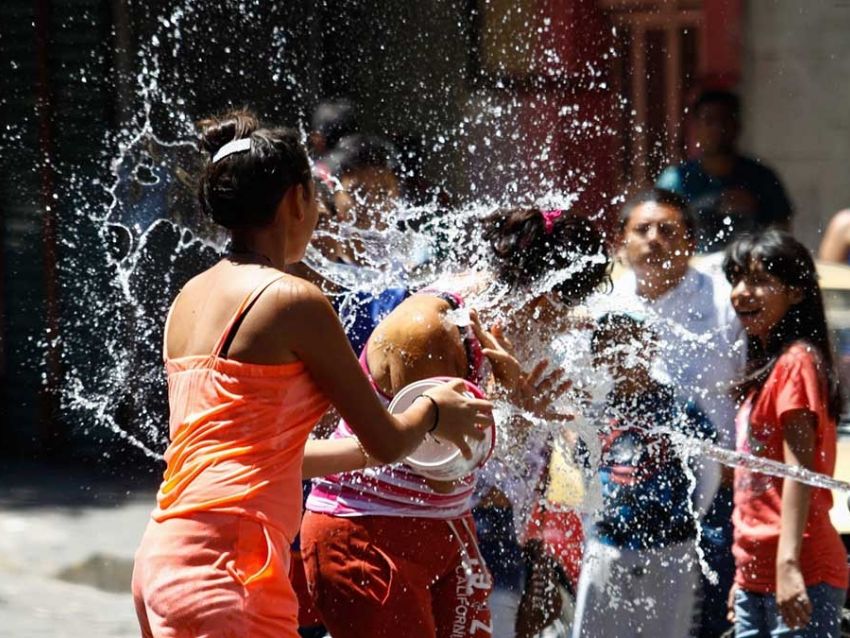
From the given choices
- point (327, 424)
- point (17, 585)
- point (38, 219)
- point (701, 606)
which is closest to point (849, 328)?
point (701, 606)

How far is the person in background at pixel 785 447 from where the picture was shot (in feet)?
13.8

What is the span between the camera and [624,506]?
4.49 m

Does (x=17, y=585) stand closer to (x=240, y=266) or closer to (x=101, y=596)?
(x=101, y=596)

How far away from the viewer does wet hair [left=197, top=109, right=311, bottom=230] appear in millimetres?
2738

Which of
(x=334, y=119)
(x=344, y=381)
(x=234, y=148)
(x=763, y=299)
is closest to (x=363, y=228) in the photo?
(x=763, y=299)

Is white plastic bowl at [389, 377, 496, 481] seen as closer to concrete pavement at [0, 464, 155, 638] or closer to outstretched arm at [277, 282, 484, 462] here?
outstretched arm at [277, 282, 484, 462]

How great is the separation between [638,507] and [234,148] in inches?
83.7

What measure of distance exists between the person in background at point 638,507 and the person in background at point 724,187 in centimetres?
168

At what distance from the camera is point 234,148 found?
276 cm

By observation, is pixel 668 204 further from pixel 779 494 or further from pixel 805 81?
pixel 805 81

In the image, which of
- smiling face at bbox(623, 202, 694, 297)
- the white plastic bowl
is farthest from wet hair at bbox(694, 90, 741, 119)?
the white plastic bowl

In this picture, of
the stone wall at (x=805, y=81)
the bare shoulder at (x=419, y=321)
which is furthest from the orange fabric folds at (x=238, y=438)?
the stone wall at (x=805, y=81)

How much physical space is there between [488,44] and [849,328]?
3.46 metres

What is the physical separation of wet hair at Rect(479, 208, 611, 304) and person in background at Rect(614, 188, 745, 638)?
822 mm
